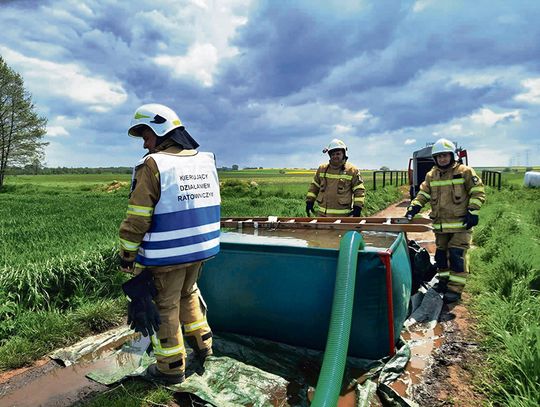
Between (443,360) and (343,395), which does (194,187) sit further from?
(443,360)

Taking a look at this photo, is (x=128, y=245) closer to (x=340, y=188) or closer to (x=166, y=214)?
(x=166, y=214)

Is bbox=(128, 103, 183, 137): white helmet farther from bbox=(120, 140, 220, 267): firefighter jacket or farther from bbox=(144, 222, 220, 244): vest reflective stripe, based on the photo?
bbox=(144, 222, 220, 244): vest reflective stripe

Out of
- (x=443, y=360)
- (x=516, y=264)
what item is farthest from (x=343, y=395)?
(x=516, y=264)

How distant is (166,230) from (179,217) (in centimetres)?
13

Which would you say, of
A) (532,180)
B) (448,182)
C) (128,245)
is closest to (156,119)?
(128,245)

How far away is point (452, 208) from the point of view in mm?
5137

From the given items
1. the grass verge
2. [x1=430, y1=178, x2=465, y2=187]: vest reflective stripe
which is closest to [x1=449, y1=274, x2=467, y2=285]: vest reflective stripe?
the grass verge

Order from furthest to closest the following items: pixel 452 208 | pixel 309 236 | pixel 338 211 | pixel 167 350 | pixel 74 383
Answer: pixel 338 211 → pixel 452 208 → pixel 309 236 → pixel 74 383 → pixel 167 350

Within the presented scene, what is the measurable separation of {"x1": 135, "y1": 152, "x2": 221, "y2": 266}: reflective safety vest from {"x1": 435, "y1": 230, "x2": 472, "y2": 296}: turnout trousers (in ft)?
11.7

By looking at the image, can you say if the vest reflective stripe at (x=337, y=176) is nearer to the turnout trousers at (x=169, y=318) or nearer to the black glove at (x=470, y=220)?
the black glove at (x=470, y=220)

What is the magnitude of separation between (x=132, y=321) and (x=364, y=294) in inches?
70.3

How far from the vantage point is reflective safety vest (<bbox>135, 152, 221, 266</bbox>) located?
2.76 m

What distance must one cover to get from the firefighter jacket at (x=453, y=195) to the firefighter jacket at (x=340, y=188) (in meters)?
1.09

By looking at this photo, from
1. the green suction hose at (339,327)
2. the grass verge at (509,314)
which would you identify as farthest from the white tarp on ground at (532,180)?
the green suction hose at (339,327)
